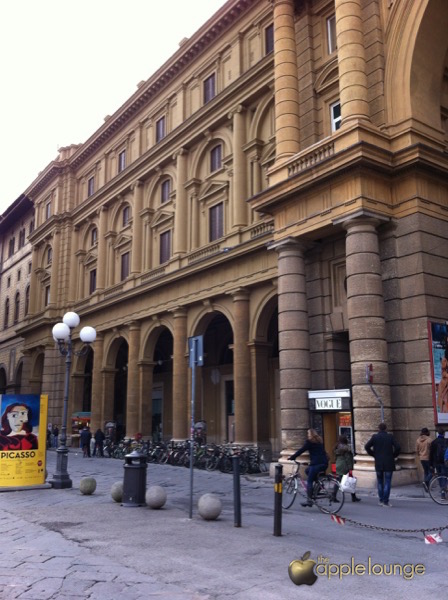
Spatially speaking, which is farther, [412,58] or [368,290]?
[412,58]

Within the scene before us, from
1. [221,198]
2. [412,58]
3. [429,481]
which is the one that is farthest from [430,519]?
[221,198]

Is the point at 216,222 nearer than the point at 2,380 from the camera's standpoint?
Yes

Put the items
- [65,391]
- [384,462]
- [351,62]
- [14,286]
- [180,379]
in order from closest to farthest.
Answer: [384,462]
[65,391]
[351,62]
[180,379]
[14,286]

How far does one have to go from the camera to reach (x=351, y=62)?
59.0ft

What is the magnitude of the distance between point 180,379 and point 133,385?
4810 millimetres

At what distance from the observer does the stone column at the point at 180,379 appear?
89.3 ft

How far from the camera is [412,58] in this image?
18141 mm

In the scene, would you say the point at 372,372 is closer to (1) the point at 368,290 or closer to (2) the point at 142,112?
(1) the point at 368,290

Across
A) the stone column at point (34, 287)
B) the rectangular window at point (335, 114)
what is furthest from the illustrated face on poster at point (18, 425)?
the stone column at point (34, 287)

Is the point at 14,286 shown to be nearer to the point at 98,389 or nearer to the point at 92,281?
the point at 92,281

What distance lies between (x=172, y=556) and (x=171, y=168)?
26860 mm

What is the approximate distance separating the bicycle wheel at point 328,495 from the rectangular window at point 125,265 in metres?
25.4

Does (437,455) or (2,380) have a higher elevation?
(2,380)

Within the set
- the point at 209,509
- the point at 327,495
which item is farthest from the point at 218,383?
the point at 209,509
